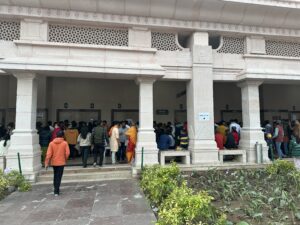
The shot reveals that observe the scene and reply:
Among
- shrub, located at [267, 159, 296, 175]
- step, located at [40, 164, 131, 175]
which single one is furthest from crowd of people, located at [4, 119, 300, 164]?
shrub, located at [267, 159, 296, 175]

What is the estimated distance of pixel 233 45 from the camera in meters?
10.6

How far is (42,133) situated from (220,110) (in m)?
10.1

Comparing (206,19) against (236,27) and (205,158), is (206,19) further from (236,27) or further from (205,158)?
(205,158)

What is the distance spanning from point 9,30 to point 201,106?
7739 millimetres

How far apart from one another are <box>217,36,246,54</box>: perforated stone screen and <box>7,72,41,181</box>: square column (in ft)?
25.4

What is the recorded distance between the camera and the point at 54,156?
6734 millimetres

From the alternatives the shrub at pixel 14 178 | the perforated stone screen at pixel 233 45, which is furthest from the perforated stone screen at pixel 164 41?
the shrub at pixel 14 178

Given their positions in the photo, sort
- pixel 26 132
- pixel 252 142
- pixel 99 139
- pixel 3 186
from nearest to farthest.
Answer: pixel 3 186, pixel 26 132, pixel 99 139, pixel 252 142

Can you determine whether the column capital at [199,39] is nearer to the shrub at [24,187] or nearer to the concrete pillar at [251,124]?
the concrete pillar at [251,124]

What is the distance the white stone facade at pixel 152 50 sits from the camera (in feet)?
27.9

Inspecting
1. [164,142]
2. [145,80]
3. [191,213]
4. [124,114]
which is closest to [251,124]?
[164,142]

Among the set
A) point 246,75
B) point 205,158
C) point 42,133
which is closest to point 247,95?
point 246,75

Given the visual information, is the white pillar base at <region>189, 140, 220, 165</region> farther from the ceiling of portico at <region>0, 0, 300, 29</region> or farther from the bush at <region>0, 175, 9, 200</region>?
the bush at <region>0, 175, 9, 200</region>

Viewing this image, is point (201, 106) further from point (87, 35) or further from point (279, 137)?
point (87, 35)
